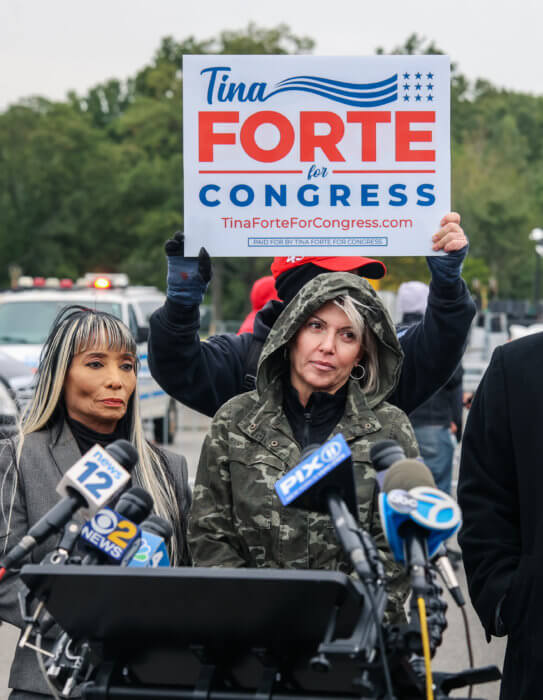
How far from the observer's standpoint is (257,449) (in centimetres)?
313

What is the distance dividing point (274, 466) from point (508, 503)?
0.63 m

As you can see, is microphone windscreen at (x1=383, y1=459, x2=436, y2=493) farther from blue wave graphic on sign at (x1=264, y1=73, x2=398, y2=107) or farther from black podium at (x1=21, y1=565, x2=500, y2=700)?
blue wave graphic on sign at (x1=264, y1=73, x2=398, y2=107)

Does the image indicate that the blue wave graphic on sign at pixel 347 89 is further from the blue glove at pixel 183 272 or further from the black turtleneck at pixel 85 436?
the black turtleneck at pixel 85 436

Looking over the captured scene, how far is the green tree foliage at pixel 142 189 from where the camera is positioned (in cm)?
5828

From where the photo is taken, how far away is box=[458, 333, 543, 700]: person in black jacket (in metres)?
2.73

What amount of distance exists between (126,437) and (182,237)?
2.34ft

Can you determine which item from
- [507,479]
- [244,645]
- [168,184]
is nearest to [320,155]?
[507,479]

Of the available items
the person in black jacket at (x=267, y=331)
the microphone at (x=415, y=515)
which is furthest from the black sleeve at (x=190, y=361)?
the microphone at (x=415, y=515)

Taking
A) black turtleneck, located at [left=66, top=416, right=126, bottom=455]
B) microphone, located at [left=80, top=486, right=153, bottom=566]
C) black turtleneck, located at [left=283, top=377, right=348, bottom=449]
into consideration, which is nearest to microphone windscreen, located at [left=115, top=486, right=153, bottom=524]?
microphone, located at [left=80, top=486, right=153, bottom=566]

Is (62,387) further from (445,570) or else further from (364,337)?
(445,570)

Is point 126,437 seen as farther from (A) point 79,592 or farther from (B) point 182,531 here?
(A) point 79,592

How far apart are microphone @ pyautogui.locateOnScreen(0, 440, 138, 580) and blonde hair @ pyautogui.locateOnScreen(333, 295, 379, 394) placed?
1.12 meters

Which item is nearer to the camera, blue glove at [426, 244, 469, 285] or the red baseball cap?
blue glove at [426, 244, 469, 285]

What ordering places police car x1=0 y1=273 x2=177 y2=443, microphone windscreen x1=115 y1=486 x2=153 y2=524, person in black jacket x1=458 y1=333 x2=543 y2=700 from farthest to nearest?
police car x1=0 y1=273 x2=177 y2=443
person in black jacket x1=458 y1=333 x2=543 y2=700
microphone windscreen x1=115 y1=486 x2=153 y2=524
